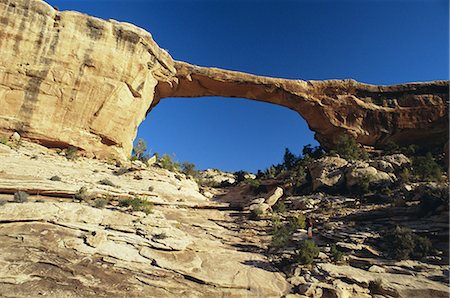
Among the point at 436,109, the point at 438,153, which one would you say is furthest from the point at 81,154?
A: the point at 436,109

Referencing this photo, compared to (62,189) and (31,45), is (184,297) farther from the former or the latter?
(31,45)

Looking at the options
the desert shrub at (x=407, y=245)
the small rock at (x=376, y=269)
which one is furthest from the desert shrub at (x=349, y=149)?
the small rock at (x=376, y=269)

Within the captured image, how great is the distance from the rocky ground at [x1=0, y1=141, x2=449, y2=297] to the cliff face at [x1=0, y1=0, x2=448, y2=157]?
4062mm

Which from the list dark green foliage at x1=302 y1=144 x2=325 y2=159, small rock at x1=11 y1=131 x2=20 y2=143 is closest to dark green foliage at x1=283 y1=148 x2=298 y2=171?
dark green foliage at x1=302 y1=144 x2=325 y2=159

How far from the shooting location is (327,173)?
1878 centimetres

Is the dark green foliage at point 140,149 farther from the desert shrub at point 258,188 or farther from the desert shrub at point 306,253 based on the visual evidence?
the desert shrub at point 306,253

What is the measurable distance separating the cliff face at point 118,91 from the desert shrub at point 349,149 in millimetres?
1487

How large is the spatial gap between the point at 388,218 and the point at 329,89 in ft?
54.4

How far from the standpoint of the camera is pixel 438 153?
73.1 ft

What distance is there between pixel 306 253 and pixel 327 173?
33.6 ft

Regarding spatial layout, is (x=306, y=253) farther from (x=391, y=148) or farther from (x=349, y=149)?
(x=391, y=148)

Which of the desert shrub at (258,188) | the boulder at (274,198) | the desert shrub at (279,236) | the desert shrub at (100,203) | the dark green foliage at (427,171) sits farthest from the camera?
the desert shrub at (258,188)

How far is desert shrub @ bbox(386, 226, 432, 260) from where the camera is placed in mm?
9195

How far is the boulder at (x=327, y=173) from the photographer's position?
58.9ft
